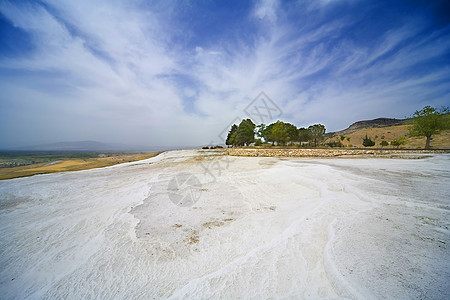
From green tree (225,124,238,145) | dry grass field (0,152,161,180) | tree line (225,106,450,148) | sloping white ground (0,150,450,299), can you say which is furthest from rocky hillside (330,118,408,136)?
dry grass field (0,152,161,180)

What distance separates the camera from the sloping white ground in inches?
73.2

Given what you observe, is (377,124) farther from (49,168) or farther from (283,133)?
(49,168)

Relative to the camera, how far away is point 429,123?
2336cm

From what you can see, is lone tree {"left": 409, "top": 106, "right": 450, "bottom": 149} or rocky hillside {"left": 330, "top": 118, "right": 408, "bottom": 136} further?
rocky hillside {"left": 330, "top": 118, "right": 408, "bottom": 136}

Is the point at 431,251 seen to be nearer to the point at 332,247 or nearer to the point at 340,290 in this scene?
the point at 332,247

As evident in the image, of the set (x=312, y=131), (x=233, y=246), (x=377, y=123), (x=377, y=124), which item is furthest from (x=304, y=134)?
(x=377, y=123)

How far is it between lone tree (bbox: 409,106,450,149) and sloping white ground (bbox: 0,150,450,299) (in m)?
30.1

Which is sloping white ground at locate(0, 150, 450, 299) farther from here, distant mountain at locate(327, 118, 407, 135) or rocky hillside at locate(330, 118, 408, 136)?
distant mountain at locate(327, 118, 407, 135)

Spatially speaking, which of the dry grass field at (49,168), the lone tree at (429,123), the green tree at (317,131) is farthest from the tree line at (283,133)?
the dry grass field at (49,168)

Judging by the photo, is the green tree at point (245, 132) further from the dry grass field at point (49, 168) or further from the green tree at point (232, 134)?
the dry grass field at point (49, 168)

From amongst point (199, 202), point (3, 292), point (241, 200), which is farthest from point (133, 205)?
point (241, 200)

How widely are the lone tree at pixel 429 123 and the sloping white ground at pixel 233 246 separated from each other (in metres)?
30.1

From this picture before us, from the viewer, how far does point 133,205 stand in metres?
4.35

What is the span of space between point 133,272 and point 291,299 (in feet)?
6.50
